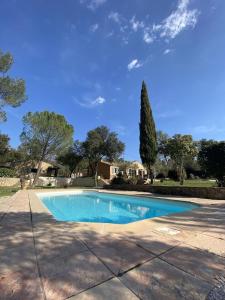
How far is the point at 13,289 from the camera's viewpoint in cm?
211

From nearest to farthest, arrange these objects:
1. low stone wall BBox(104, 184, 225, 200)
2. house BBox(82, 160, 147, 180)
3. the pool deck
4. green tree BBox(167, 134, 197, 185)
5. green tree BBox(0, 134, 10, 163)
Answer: the pool deck
low stone wall BBox(104, 184, 225, 200)
green tree BBox(167, 134, 197, 185)
green tree BBox(0, 134, 10, 163)
house BBox(82, 160, 147, 180)

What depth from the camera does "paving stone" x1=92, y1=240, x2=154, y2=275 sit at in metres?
2.65

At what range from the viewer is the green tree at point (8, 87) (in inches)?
493

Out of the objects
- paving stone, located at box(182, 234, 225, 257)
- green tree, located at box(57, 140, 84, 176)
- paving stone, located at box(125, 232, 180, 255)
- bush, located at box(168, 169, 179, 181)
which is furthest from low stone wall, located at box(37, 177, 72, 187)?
paving stone, located at box(182, 234, 225, 257)

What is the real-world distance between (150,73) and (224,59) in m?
5.56

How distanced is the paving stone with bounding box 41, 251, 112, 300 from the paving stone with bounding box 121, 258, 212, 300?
1.17 feet

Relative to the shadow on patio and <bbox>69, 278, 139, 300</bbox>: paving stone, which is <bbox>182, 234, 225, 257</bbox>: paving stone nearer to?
the shadow on patio

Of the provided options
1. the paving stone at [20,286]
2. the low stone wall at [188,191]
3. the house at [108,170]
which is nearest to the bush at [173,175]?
the house at [108,170]

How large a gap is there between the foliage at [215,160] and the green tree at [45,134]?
17400mm

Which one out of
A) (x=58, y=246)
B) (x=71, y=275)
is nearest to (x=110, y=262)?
(x=71, y=275)

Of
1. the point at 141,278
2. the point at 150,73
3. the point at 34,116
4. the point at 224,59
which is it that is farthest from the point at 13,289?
the point at 34,116

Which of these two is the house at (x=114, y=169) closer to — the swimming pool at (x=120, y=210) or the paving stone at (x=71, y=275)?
the swimming pool at (x=120, y=210)

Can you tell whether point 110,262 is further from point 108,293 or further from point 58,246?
point 58,246

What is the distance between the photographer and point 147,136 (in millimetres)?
20000
